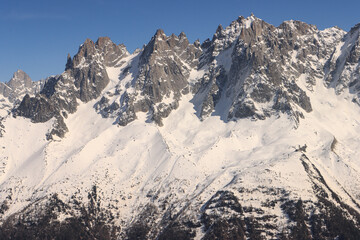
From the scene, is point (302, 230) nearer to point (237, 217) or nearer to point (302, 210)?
point (302, 210)

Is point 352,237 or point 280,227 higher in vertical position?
point 280,227

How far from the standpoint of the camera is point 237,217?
19975 centimetres

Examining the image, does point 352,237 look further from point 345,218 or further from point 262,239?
point 262,239

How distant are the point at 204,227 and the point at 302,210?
43.6 m

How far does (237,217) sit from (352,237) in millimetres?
47743

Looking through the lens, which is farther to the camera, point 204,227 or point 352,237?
point 204,227

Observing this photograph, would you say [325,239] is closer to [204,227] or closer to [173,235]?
[204,227]

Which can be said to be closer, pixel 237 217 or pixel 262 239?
pixel 262 239

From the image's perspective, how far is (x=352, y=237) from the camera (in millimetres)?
183875

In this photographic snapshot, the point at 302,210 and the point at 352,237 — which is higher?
the point at 302,210

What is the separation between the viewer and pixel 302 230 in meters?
189

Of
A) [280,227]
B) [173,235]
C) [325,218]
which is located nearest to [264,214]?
[280,227]

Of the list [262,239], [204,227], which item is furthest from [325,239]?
[204,227]

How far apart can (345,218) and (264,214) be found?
114ft
